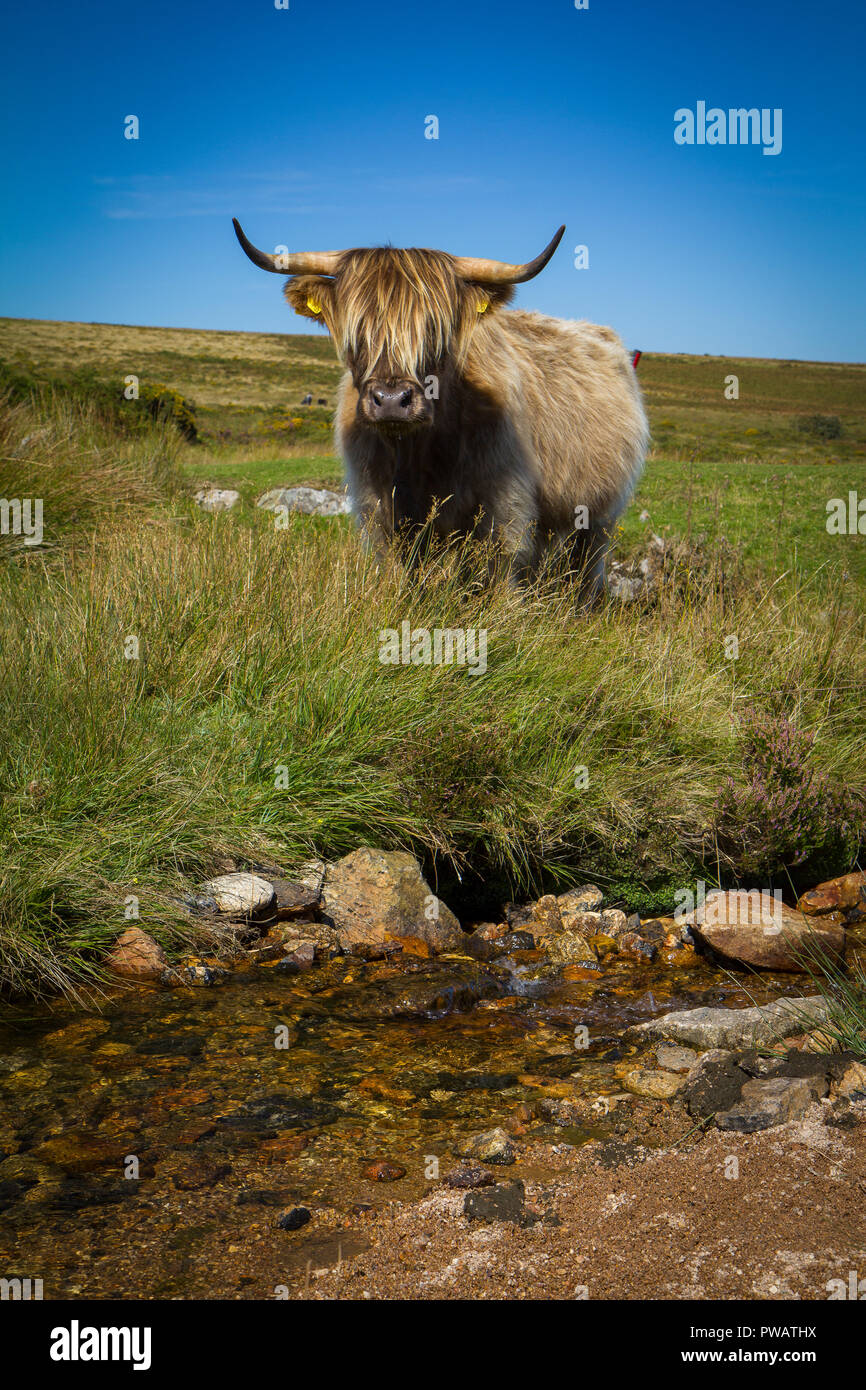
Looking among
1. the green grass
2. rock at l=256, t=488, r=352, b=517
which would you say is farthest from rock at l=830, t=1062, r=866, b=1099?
rock at l=256, t=488, r=352, b=517

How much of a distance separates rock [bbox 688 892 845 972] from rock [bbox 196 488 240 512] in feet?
26.2

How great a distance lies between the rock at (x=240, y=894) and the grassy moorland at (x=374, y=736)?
0.11m

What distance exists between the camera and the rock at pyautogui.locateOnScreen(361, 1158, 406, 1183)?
9.80 feet

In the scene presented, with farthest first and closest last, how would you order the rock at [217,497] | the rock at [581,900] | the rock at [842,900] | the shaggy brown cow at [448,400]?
the rock at [217,497], the shaggy brown cow at [448,400], the rock at [842,900], the rock at [581,900]

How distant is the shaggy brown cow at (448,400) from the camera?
19.4 ft

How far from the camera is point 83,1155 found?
306cm

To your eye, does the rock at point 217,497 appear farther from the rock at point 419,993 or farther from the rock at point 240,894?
the rock at point 419,993

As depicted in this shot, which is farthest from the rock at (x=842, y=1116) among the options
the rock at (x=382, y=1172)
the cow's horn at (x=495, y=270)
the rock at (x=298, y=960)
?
the cow's horn at (x=495, y=270)

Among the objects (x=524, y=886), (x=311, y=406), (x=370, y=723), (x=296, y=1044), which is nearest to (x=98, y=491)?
(x=370, y=723)

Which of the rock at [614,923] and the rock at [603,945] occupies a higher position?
the rock at [614,923]

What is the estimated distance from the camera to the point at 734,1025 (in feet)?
12.3

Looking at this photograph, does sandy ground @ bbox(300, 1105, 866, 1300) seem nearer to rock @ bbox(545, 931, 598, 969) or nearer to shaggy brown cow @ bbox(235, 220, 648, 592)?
rock @ bbox(545, 931, 598, 969)

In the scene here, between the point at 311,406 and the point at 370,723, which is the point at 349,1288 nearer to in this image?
the point at 370,723
